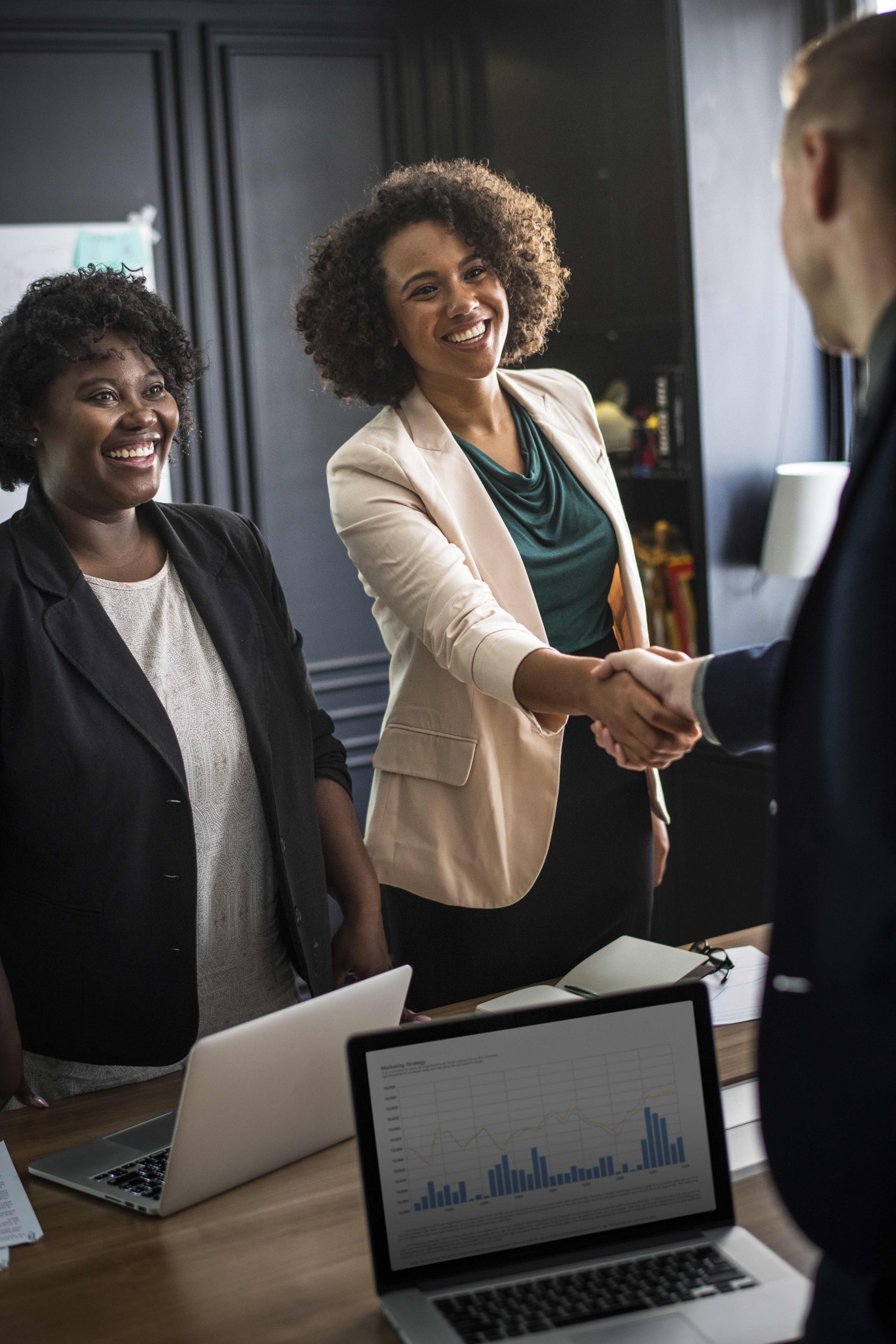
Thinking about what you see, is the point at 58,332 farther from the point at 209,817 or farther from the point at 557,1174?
the point at 557,1174

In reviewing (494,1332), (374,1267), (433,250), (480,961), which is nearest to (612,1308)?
(494,1332)

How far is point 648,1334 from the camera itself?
1021 millimetres

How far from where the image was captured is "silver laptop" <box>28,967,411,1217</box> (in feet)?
3.97

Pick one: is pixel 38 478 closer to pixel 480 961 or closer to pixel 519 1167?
pixel 480 961

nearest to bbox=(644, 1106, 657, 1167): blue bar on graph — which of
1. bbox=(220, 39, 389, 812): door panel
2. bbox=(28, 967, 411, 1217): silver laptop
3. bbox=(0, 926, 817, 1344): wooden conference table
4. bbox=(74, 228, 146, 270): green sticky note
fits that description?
bbox=(0, 926, 817, 1344): wooden conference table

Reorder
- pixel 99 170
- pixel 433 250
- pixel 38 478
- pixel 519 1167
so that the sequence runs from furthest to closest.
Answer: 1. pixel 99 170
2. pixel 433 250
3. pixel 38 478
4. pixel 519 1167

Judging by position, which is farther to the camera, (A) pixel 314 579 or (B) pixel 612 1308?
(A) pixel 314 579

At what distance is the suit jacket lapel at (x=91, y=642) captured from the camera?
5.40 feet

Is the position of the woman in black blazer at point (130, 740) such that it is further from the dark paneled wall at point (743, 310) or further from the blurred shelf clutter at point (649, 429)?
the blurred shelf clutter at point (649, 429)

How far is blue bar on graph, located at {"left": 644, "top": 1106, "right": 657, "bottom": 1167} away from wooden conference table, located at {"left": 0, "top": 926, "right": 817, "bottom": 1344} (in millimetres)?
114

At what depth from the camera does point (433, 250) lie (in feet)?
6.59

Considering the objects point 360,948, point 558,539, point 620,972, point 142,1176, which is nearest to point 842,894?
point 142,1176

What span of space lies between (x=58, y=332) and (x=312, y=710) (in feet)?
2.15

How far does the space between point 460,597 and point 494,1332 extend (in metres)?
1.05
